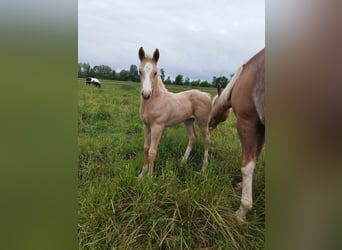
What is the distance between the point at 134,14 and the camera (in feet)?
3.55

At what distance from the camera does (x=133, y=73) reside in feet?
3.63

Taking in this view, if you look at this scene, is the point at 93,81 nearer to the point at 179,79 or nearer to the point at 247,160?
the point at 179,79

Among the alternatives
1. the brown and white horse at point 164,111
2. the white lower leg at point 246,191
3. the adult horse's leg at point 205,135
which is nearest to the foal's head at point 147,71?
the brown and white horse at point 164,111

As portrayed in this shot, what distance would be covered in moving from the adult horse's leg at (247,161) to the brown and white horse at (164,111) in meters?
0.16

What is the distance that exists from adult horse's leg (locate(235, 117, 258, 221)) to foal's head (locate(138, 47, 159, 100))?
37 centimetres

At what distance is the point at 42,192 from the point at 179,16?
0.79m

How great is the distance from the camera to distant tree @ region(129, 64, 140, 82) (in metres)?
1.10

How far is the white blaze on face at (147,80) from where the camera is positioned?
3.57 ft

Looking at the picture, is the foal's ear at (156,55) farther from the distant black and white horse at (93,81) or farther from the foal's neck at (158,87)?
the distant black and white horse at (93,81)

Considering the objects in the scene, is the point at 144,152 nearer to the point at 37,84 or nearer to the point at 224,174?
the point at 224,174

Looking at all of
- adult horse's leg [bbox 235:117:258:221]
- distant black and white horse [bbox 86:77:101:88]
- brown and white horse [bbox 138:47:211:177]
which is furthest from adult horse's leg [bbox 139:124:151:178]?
adult horse's leg [bbox 235:117:258:221]

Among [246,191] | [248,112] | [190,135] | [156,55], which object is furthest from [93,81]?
[246,191]

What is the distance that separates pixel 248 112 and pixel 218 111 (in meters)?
0.18

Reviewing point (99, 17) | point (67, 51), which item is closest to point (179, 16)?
point (99, 17)
